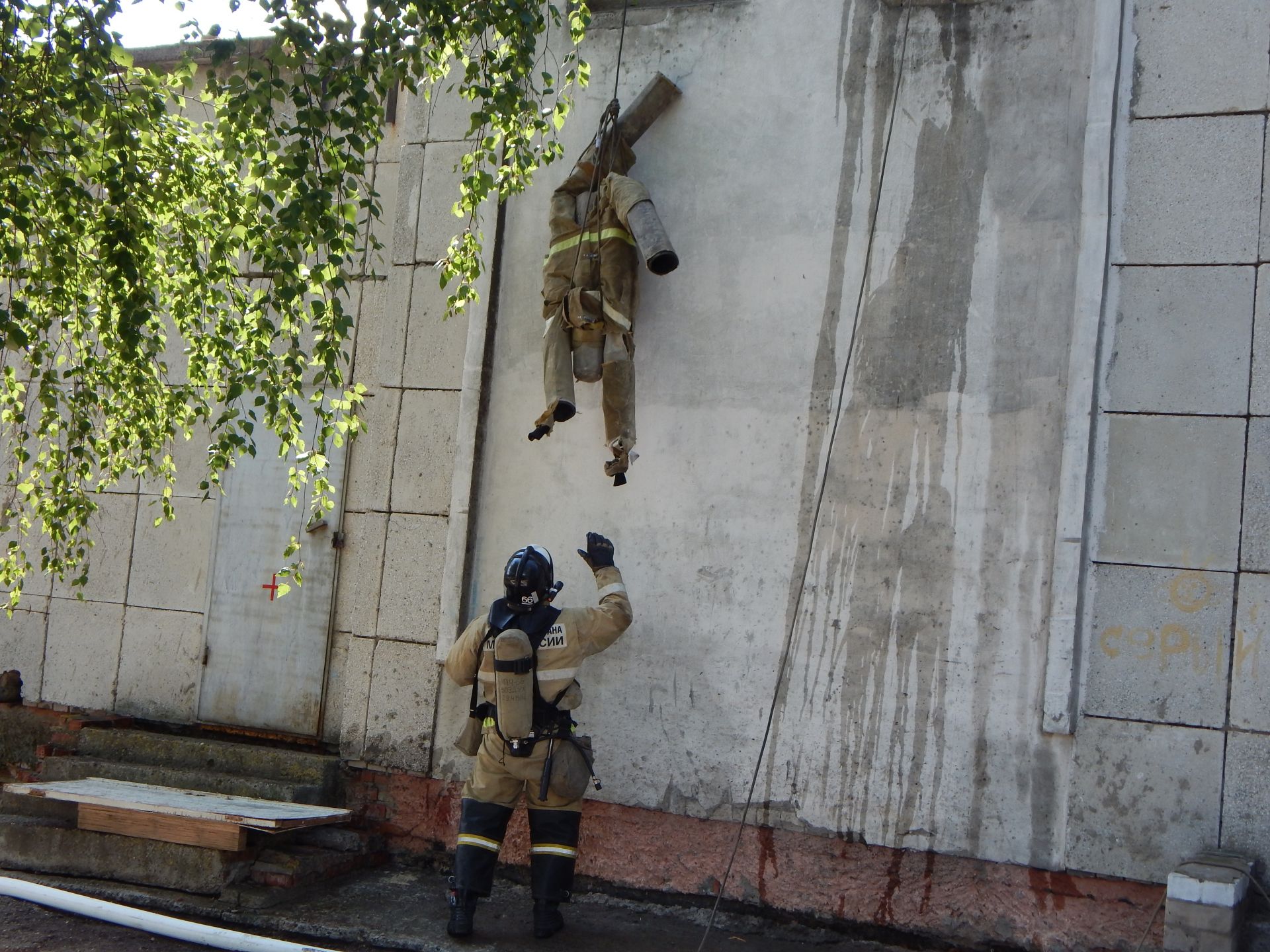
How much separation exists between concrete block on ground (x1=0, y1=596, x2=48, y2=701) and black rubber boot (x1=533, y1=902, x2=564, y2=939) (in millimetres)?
4328

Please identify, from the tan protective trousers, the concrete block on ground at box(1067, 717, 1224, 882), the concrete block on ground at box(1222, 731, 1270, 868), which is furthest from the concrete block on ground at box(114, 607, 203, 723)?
the concrete block on ground at box(1222, 731, 1270, 868)

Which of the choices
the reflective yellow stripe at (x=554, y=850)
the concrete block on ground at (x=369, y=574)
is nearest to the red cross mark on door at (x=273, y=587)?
the concrete block on ground at (x=369, y=574)

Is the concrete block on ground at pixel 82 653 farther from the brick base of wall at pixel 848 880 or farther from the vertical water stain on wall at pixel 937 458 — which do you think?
the vertical water stain on wall at pixel 937 458

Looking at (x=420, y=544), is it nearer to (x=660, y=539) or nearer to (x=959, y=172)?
(x=660, y=539)

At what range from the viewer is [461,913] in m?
5.29

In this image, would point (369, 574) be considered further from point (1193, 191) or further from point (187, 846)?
point (1193, 191)

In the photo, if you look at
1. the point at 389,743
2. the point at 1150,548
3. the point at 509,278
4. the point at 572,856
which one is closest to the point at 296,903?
the point at 389,743

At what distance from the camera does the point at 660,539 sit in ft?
19.5

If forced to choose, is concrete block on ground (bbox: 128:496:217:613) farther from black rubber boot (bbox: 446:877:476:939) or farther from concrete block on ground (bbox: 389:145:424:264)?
black rubber boot (bbox: 446:877:476:939)

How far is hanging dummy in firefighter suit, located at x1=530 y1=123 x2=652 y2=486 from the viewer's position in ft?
19.2

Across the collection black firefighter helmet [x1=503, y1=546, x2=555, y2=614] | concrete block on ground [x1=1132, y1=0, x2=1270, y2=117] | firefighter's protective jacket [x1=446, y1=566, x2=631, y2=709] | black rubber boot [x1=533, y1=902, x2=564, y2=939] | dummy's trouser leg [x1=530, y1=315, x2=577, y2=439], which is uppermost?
concrete block on ground [x1=1132, y1=0, x2=1270, y2=117]

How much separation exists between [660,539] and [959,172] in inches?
92.0

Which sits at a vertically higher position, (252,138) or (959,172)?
(959,172)

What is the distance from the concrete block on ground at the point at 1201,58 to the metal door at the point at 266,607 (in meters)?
4.78
